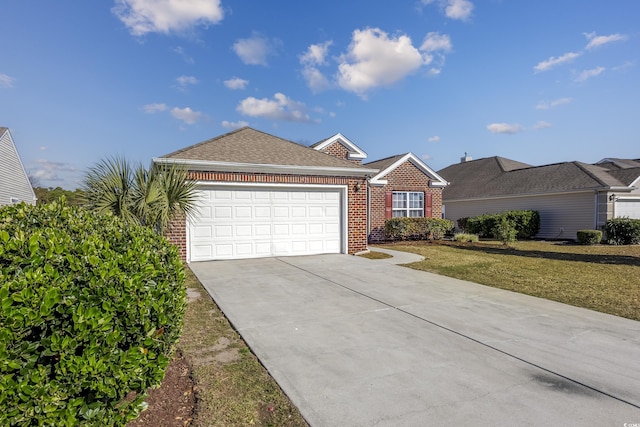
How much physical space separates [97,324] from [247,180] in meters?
8.82

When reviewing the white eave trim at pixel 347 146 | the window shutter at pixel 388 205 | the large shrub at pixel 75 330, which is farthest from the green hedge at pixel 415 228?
the large shrub at pixel 75 330

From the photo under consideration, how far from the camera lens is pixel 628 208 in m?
18.2

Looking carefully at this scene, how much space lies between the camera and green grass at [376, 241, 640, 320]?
658 centimetres

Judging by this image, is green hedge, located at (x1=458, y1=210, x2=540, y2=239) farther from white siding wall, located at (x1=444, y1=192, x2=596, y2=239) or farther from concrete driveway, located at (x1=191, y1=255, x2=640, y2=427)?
concrete driveway, located at (x1=191, y1=255, x2=640, y2=427)

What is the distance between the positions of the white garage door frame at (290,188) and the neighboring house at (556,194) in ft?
46.4

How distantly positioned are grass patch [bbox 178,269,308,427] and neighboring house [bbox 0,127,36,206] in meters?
20.8

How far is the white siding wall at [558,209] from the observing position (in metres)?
18.3

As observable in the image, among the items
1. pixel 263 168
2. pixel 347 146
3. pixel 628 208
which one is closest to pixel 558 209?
pixel 628 208

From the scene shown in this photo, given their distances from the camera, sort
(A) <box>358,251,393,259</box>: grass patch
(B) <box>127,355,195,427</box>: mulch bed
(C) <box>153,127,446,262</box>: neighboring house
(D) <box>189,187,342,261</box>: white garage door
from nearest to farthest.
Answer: (B) <box>127,355,195,427</box>: mulch bed
(C) <box>153,127,446,262</box>: neighboring house
(D) <box>189,187,342,261</box>: white garage door
(A) <box>358,251,393,259</box>: grass patch

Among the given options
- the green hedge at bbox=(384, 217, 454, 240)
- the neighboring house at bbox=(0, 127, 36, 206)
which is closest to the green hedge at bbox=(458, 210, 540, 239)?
the green hedge at bbox=(384, 217, 454, 240)

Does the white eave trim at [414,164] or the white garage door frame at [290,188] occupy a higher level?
the white eave trim at [414,164]

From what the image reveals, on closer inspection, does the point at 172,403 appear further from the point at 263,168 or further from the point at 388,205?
the point at 388,205

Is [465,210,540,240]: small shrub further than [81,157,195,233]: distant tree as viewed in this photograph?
Yes

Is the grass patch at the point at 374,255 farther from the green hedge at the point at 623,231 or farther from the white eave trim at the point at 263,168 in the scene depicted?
the green hedge at the point at 623,231
